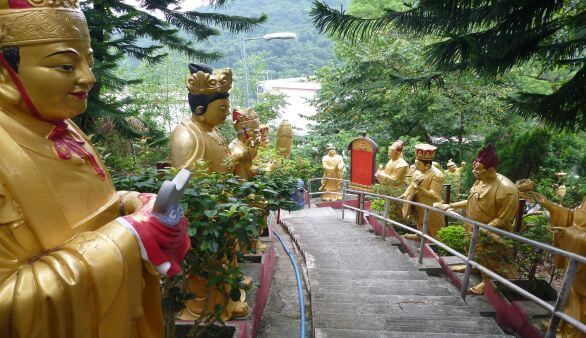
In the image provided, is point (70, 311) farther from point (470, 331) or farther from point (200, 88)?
point (470, 331)

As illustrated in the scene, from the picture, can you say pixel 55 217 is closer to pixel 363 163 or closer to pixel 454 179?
pixel 454 179

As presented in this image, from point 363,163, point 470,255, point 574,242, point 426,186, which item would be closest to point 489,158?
point 470,255

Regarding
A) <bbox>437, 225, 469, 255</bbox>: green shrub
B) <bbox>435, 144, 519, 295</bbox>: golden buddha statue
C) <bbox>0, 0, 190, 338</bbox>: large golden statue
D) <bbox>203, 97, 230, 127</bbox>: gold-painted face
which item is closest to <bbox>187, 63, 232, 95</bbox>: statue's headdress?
<bbox>203, 97, 230, 127</bbox>: gold-painted face

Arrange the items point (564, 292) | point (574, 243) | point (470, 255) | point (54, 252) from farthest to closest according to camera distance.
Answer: point (470, 255)
point (574, 243)
point (564, 292)
point (54, 252)

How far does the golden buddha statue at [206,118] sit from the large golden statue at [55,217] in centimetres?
208

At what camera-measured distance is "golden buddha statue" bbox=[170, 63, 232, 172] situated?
3.89m

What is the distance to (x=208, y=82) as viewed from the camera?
4059 mm

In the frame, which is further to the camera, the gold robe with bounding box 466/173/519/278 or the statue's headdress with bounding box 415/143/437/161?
the statue's headdress with bounding box 415/143/437/161

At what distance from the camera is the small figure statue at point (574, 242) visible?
3395mm

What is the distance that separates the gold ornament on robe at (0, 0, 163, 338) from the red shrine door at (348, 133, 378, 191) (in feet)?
33.2

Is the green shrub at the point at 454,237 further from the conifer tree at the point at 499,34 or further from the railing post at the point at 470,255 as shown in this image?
the conifer tree at the point at 499,34

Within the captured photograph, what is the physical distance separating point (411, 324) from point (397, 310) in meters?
0.35

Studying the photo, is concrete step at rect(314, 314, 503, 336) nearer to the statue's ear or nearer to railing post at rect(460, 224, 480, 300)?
railing post at rect(460, 224, 480, 300)

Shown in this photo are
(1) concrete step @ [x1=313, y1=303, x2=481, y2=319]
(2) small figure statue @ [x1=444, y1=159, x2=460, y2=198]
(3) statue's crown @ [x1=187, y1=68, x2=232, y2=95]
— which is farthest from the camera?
(2) small figure statue @ [x1=444, y1=159, x2=460, y2=198]
